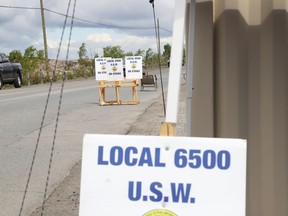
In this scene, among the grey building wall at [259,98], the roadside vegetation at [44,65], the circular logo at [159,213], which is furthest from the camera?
the roadside vegetation at [44,65]

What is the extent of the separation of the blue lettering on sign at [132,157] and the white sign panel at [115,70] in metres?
16.7

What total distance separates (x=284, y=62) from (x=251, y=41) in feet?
0.90

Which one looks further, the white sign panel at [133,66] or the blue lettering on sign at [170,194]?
the white sign panel at [133,66]

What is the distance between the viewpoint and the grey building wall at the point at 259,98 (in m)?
3.68

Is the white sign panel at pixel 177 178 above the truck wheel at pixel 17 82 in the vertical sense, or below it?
above

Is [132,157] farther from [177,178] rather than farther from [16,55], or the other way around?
[16,55]

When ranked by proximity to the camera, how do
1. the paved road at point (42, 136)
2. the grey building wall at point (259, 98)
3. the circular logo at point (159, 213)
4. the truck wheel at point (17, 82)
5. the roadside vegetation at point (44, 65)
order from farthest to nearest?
the roadside vegetation at point (44, 65) < the truck wheel at point (17, 82) < the paved road at point (42, 136) < the grey building wall at point (259, 98) < the circular logo at point (159, 213)

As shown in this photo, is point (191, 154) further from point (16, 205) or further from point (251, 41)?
point (16, 205)

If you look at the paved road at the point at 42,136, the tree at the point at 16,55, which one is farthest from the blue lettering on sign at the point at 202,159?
the tree at the point at 16,55

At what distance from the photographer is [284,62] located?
3.71 meters

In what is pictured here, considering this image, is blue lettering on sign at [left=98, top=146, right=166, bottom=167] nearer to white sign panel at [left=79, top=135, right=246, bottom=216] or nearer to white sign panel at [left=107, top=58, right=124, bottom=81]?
white sign panel at [left=79, top=135, right=246, bottom=216]

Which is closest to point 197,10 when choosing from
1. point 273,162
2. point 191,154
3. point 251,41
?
point 251,41

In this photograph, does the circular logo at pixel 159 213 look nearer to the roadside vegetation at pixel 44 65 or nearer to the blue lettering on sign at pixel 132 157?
the blue lettering on sign at pixel 132 157

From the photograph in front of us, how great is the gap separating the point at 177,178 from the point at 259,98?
5.31 ft
